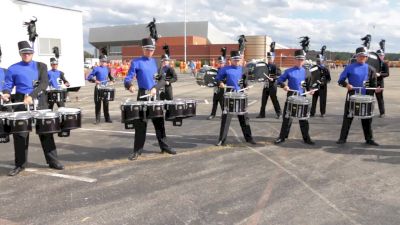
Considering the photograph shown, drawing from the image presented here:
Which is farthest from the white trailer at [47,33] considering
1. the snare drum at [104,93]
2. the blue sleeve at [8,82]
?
the blue sleeve at [8,82]

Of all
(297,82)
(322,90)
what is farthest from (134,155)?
(322,90)

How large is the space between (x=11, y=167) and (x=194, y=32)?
82986mm

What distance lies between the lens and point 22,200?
555cm

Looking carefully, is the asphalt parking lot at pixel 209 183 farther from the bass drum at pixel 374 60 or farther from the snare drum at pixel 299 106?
the bass drum at pixel 374 60

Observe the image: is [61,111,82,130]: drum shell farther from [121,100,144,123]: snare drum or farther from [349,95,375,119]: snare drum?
[349,95,375,119]: snare drum

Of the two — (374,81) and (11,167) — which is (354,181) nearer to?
(374,81)

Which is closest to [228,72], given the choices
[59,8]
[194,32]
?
[59,8]

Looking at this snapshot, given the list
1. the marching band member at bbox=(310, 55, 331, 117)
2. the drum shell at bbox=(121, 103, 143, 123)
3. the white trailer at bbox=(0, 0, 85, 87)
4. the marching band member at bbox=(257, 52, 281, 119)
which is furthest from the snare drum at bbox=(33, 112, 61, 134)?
the white trailer at bbox=(0, 0, 85, 87)

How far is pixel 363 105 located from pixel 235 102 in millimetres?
2557

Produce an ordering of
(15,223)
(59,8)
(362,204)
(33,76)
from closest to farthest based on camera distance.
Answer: (15,223)
(362,204)
(33,76)
(59,8)

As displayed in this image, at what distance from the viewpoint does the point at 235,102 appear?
342 inches

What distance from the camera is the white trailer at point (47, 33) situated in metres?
15.6

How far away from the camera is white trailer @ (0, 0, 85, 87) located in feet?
51.3

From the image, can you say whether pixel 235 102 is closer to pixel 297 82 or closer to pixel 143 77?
pixel 297 82
